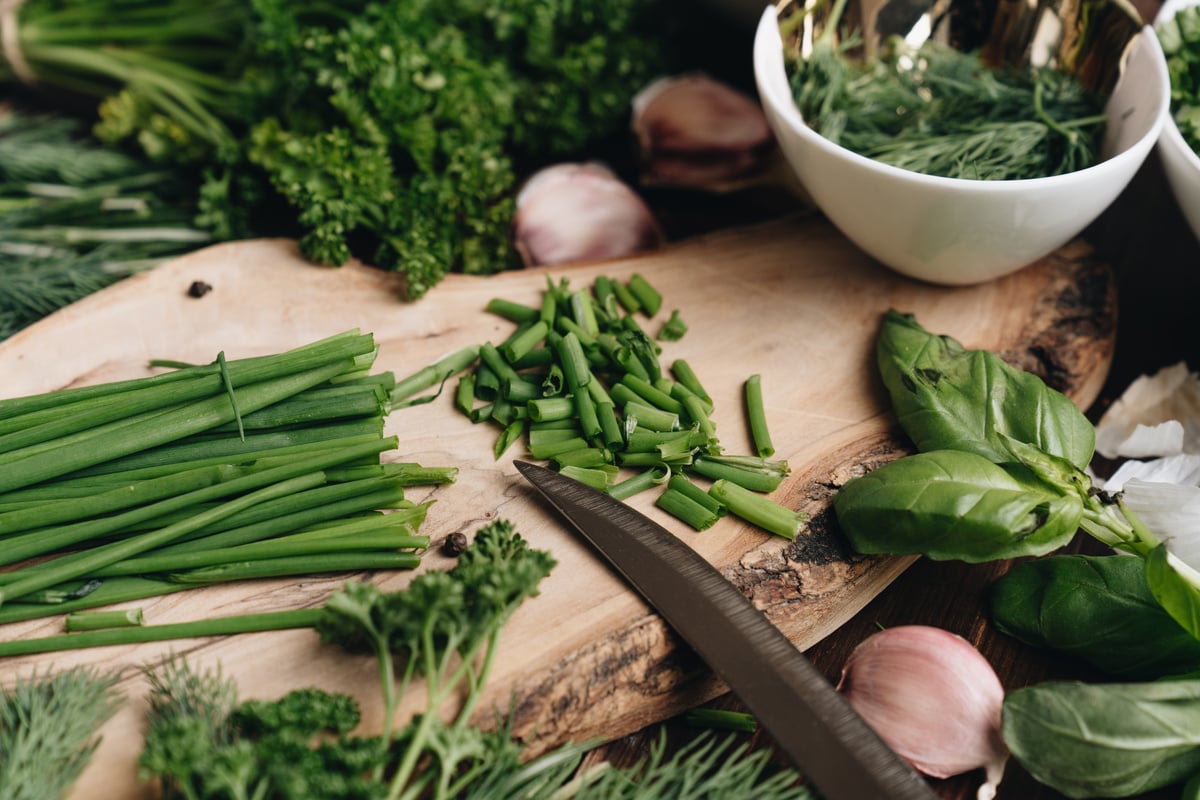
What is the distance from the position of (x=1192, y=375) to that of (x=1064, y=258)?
0.31 meters

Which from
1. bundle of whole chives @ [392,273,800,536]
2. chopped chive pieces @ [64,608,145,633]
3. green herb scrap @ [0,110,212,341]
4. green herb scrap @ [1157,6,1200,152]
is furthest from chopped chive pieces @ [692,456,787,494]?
green herb scrap @ [0,110,212,341]

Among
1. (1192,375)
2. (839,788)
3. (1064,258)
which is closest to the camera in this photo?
(839,788)

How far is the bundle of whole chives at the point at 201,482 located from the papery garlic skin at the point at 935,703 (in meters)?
0.66

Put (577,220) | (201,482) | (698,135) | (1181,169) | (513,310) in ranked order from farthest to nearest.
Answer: (698,135)
(577,220)
(513,310)
(1181,169)
(201,482)

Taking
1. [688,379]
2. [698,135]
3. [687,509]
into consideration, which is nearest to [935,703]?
[687,509]

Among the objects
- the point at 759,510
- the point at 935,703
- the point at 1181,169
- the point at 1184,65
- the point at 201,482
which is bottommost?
the point at 935,703

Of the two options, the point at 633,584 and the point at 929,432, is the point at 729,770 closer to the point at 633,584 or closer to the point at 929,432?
the point at 633,584

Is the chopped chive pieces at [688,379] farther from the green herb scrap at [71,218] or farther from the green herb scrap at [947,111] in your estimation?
the green herb scrap at [71,218]

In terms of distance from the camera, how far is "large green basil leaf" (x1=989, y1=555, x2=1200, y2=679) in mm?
1211

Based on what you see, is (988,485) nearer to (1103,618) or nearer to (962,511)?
(962,511)

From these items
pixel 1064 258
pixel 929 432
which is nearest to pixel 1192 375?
pixel 1064 258

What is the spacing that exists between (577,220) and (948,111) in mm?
750

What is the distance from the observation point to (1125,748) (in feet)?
3.46

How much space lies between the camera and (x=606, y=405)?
1.46 m
